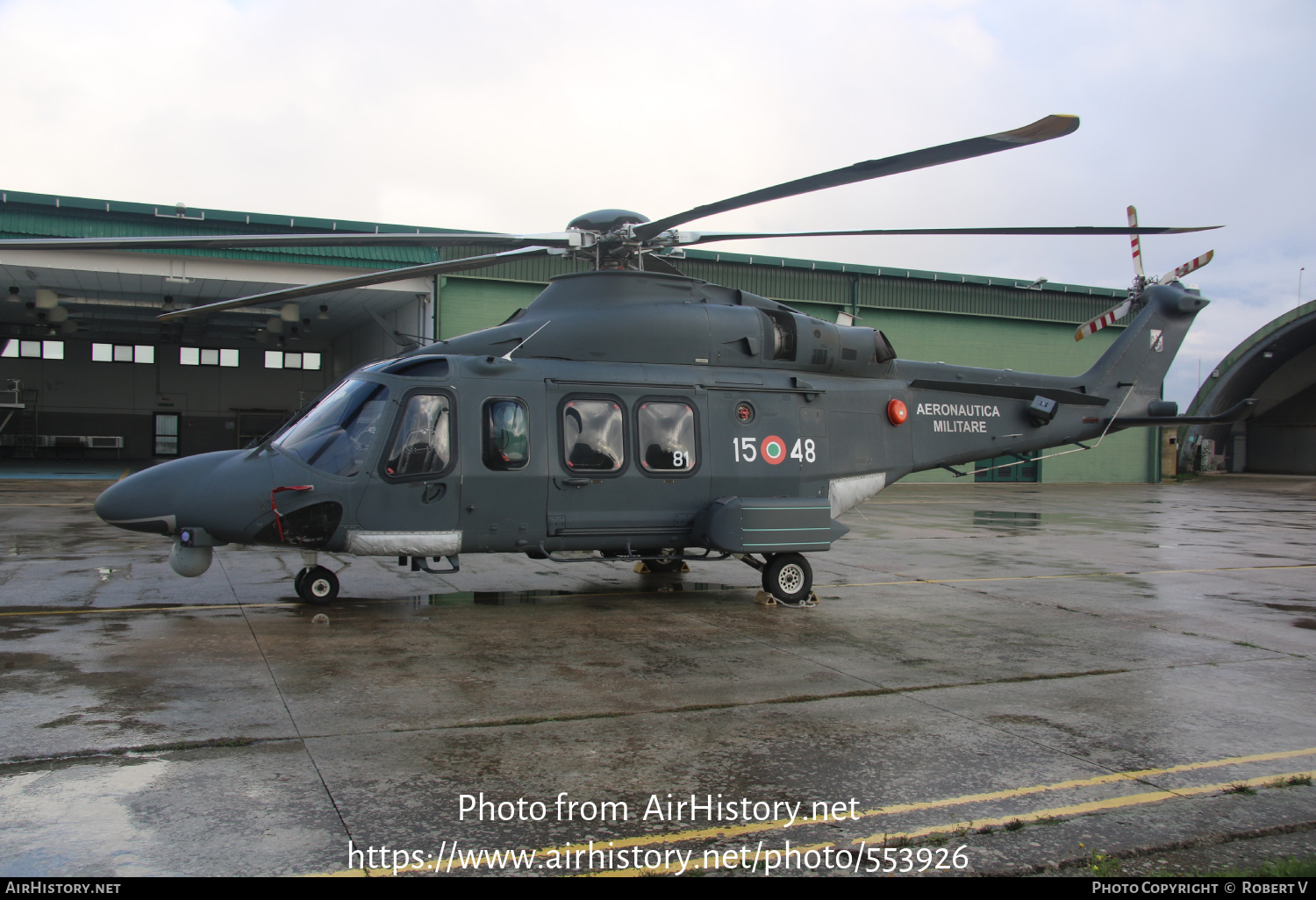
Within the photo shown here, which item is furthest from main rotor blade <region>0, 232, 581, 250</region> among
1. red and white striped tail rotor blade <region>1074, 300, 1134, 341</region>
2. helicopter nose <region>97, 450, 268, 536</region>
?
red and white striped tail rotor blade <region>1074, 300, 1134, 341</region>

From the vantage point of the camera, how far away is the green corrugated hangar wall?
1052 inches

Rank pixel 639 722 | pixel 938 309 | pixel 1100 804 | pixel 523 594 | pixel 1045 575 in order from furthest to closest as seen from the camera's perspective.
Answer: pixel 938 309, pixel 1045 575, pixel 523 594, pixel 639 722, pixel 1100 804

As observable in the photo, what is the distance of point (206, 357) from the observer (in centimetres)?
3969

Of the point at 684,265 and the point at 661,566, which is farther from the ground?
the point at 684,265

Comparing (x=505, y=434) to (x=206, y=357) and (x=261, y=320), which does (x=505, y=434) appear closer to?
(x=261, y=320)

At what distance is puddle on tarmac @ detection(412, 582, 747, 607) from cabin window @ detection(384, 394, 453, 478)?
1603 mm

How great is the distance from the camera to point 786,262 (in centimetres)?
3019

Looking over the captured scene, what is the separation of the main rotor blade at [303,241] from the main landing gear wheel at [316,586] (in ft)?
10.2

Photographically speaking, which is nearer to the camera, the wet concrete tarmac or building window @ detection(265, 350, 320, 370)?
the wet concrete tarmac

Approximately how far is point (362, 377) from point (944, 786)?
6313 mm

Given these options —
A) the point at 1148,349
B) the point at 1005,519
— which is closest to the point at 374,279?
the point at 1148,349

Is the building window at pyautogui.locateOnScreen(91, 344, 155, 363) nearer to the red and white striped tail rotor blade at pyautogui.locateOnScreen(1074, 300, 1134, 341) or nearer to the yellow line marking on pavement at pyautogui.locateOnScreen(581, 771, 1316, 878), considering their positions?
the red and white striped tail rotor blade at pyautogui.locateOnScreen(1074, 300, 1134, 341)

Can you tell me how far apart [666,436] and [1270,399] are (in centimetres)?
4987

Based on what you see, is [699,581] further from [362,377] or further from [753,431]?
[362,377]
